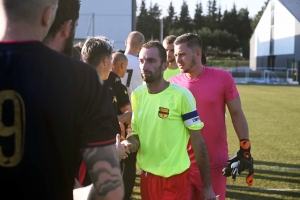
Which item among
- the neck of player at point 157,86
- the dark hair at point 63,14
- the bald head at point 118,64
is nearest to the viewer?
the dark hair at point 63,14

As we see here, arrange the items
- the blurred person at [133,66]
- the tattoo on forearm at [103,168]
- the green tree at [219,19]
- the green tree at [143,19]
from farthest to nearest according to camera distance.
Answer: the green tree at [219,19] < the green tree at [143,19] < the blurred person at [133,66] < the tattoo on forearm at [103,168]

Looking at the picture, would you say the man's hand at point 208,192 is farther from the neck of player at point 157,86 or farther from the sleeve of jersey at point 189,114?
the neck of player at point 157,86

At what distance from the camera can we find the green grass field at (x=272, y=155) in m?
7.66

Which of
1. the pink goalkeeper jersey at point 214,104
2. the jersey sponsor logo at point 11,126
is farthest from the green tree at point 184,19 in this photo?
the jersey sponsor logo at point 11,126

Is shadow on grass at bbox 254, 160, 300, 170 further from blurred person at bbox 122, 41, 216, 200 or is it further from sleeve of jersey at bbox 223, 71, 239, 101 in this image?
blurred person at bbox 122, 41, 216, 200

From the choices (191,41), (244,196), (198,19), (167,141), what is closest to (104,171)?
(167,141)

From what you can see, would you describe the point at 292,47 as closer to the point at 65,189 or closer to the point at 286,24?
the point at 286,24

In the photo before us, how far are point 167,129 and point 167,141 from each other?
102 mm

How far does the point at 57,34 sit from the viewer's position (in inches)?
87.4

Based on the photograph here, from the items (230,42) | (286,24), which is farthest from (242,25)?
(286,24)

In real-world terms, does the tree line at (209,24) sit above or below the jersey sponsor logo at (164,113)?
above

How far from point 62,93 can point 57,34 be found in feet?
1.49

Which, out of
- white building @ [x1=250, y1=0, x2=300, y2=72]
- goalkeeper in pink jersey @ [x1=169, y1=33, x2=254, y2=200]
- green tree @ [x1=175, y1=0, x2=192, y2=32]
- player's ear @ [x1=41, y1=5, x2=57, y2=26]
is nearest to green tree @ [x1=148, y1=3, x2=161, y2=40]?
green tree @ [x1=175, y1=0, x2=192, y2=32]

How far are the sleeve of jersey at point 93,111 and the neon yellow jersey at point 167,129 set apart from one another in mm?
2212
